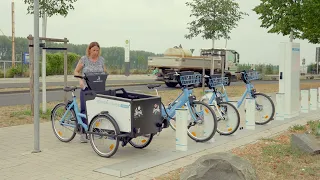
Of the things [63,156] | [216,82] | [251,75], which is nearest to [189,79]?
[216,82]

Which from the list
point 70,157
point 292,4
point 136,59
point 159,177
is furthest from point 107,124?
point 136,59

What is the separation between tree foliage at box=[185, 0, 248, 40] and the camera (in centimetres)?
2658

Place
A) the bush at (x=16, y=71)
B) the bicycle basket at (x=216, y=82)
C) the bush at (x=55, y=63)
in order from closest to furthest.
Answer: the bicycle basket at (x=216, y=82)
the bush at (x=16, y=71)
the bush at (x=55, y=63)

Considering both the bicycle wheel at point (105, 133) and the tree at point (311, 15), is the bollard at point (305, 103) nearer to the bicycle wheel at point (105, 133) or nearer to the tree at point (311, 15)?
the bicycle wheel at point (105, 133)

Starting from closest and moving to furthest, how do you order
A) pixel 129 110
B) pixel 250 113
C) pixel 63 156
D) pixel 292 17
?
pixel 129 110, pixel 63 156, pixel 250 113, pixel 292 17

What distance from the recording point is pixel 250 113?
9.38 meters

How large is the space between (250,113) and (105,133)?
3.89 meters

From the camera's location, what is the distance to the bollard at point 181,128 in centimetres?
716

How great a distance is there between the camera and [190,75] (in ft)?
26.7

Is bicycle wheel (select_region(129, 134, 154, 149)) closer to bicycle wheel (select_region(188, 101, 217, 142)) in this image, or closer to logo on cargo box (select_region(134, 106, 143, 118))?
→ logo on cargo box (select_region(134, 106, 143, 118))

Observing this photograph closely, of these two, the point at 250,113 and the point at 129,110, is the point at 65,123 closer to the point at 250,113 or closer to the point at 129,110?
the point at 129,110

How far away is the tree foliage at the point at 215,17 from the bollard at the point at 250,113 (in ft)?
56.7

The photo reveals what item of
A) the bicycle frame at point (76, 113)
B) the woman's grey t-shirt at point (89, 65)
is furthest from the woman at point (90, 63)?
the bicycle frame at point (76, 113)

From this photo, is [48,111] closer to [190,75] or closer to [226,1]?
[190,75]
